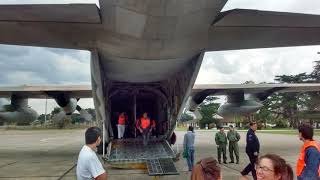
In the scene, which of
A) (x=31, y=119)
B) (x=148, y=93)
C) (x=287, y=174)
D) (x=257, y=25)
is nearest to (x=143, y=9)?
(x=257, y=25)

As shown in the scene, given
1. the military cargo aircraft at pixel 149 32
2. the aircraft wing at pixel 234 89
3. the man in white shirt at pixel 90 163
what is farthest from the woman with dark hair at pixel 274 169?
the aircraft wing at pixel 234 89

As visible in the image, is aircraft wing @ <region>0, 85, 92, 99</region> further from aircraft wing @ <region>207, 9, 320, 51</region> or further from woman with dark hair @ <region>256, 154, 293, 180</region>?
woman with dark hair @ <region>256, 154, 293, 180</region>

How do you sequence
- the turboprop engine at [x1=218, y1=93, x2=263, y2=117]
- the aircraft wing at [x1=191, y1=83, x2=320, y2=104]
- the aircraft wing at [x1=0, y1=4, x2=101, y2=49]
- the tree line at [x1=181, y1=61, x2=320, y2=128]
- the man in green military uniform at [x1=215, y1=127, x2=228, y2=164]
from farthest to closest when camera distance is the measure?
1. the tree line at [x1=181, y1=61, x2=320, y2=128]
2. the aircraft wing at [x1=191, y1=83, x2=320, y2=104]
3. the turboprop engine at [x1=218, y1=93, x2=263, y2=117]
4. the man in green military uniform at [x1=215, y1=127, x2=228, y2=164]
5. the aircraft wing at [x1=0, y1=4, x2=101, y2=49]

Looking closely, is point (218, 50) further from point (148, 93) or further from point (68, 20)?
point (148, 93)

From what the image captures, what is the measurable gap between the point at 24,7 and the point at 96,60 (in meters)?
2.56

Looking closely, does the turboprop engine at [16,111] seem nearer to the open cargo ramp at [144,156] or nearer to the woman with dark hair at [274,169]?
the open cargo ramp at [144,156]

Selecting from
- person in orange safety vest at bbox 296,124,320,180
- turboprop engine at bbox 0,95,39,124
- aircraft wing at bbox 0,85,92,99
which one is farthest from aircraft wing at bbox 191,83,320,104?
person in orange safety vest at bbox 296,124,320,180

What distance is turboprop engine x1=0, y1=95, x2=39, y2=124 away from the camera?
1789 centimetres

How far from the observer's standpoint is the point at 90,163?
4.05m

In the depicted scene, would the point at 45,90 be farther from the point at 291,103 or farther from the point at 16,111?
the point at 291,103

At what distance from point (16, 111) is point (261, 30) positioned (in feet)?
46.8

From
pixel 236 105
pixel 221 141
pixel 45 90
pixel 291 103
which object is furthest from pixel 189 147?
pixel 291 103

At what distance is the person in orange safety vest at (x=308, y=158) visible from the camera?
459 cm

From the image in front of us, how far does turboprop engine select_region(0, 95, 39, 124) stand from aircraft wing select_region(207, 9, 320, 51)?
12743 mm
